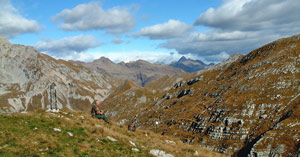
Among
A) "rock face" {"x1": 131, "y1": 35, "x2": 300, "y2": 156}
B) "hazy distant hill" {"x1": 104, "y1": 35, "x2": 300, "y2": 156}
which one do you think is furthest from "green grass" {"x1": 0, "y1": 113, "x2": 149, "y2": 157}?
"hazy distant hill" {"x1": 104, "y1": 35, "x2": 300, "y2": 156}

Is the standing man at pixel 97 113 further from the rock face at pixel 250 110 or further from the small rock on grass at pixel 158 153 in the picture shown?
the rock face at pixel 250 110

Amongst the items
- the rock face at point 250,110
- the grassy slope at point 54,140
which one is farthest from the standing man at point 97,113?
the rock face at point 250,110

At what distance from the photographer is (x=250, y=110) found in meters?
114

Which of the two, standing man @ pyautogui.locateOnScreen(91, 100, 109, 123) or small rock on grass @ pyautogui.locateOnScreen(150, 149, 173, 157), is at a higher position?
standing man @ pyautogui.locateOnScreen(91, 100, 109, 123)

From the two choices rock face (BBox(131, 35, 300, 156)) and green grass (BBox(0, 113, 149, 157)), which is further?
rock face (BBox(131, 35, 300, 156))

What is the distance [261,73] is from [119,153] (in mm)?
134978

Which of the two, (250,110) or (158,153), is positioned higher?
(158,153)

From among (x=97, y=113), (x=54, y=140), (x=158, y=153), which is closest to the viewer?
(x=54, y=140)

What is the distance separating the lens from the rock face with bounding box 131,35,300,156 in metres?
90.5

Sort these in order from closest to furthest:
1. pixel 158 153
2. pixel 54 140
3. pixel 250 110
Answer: pixel 54 140 < pixel 158 153 < pixel 250 110

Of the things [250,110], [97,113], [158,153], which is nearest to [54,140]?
[158,153]

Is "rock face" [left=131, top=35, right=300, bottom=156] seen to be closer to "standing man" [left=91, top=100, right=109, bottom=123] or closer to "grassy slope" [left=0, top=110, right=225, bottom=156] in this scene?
"standing man" [left=91, top=100, right=109, bottom=123]

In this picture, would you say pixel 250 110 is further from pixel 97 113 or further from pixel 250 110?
pixel 97 113

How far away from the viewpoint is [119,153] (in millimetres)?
17938
